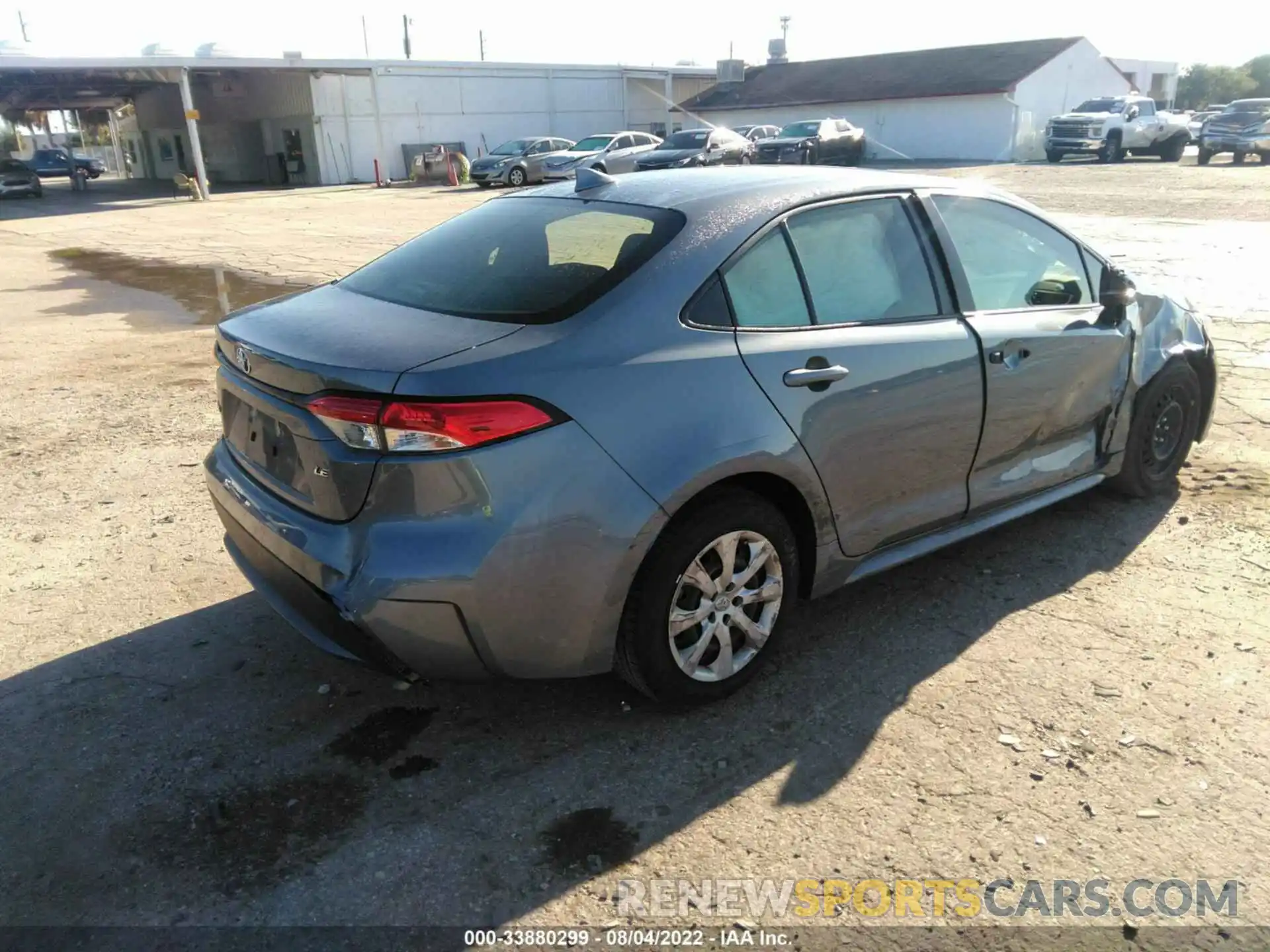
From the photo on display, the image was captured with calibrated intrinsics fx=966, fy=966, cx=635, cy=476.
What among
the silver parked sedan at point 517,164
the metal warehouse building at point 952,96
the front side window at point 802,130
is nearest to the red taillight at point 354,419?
the silver parked sedan at point 517,164

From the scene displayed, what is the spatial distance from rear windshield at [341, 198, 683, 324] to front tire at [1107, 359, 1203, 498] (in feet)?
8.96

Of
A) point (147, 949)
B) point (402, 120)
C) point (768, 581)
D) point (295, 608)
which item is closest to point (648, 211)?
point (768, 581)

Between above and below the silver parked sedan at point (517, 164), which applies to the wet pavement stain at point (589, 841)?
below

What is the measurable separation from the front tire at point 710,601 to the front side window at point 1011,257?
4.60 ft

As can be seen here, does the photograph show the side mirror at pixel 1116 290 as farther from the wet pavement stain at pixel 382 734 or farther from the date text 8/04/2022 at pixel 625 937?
the wet pavement stain at pixel 382 734

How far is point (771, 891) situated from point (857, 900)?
22 cm

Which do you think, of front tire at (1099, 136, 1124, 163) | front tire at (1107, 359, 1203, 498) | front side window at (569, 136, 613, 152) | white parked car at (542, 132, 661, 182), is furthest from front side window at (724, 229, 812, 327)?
front tire at (1099, 136, 1124, 163)

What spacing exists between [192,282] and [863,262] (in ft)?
39.9

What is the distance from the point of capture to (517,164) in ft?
103

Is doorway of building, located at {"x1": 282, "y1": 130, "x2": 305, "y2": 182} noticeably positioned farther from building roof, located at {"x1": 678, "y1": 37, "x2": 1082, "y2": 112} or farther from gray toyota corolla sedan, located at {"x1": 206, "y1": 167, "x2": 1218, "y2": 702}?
gray toyota corolla sedan, located at {"x1": 206, "y1": 167, "x2": 1218, "y2": 702}

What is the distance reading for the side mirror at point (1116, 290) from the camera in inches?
166

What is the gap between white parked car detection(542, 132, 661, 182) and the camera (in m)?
30.2

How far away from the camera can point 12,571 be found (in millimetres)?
4215

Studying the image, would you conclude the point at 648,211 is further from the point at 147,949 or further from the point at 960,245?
the point at 147,949
